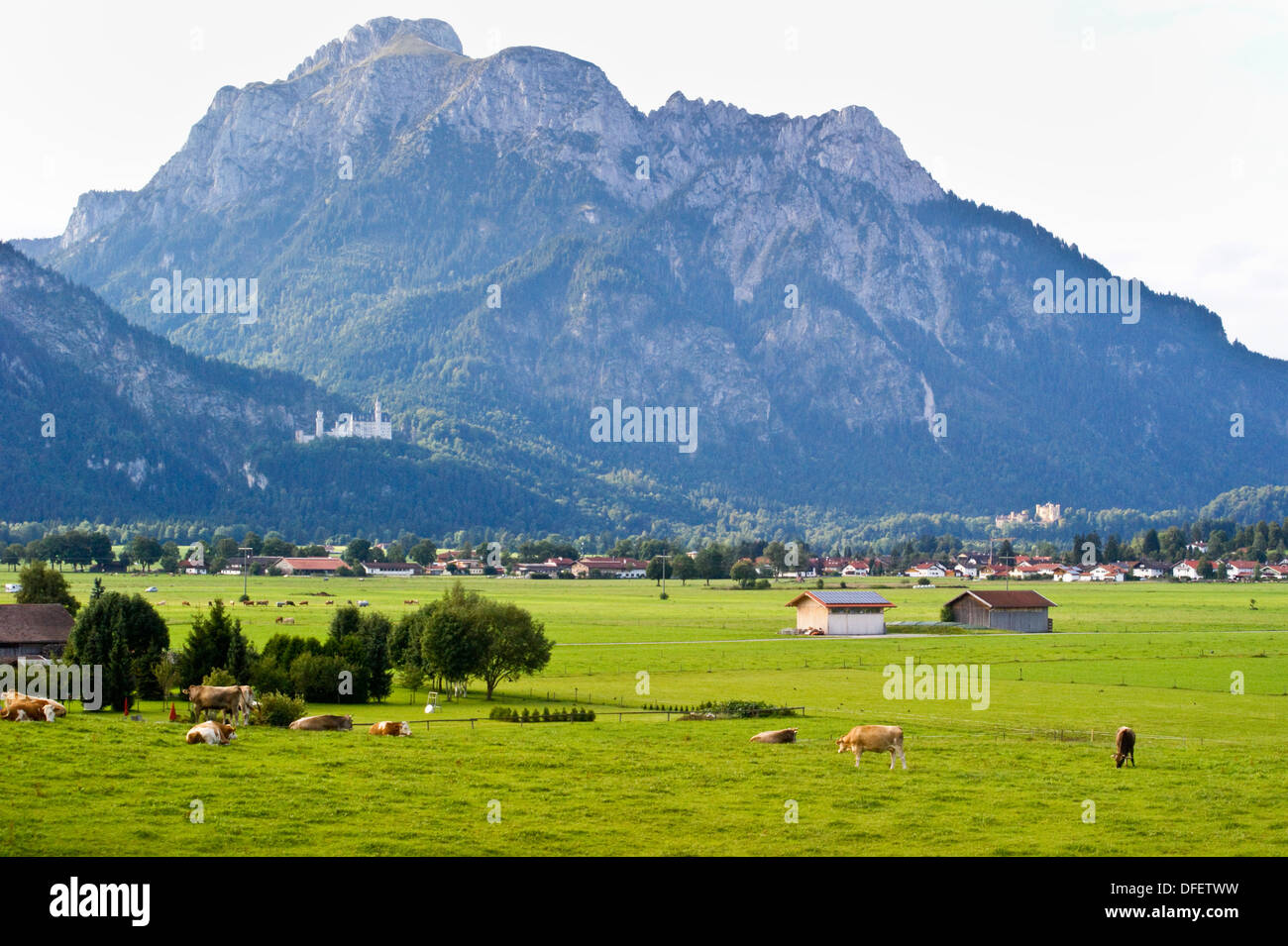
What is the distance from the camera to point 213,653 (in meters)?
51.7

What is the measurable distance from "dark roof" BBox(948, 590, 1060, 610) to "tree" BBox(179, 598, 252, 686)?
65624 mm

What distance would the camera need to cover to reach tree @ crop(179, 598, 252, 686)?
5131 cm

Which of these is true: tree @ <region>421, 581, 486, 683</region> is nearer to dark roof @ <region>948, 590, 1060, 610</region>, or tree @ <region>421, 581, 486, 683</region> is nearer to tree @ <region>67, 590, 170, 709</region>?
tree @ <region>67, 590, 170, 709</region>

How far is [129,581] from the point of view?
154 meters

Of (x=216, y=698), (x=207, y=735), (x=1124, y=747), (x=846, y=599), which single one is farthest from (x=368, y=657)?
(x=846, y=599)

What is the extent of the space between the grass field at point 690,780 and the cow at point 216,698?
85.6 inches

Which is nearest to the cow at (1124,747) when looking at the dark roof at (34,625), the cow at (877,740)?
the cow at (877,740)

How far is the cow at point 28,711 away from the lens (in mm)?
35812

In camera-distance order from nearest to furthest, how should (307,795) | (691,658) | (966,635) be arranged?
(307,795)
(691,658)
(966,635)

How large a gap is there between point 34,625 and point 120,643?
10707mm

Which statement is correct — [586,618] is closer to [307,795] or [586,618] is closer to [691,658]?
[691,658]

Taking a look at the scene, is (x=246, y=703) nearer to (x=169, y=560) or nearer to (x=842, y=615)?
(x=842, y=615)

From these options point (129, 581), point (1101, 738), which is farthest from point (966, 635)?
point (129, 581)

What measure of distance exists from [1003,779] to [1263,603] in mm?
116329
